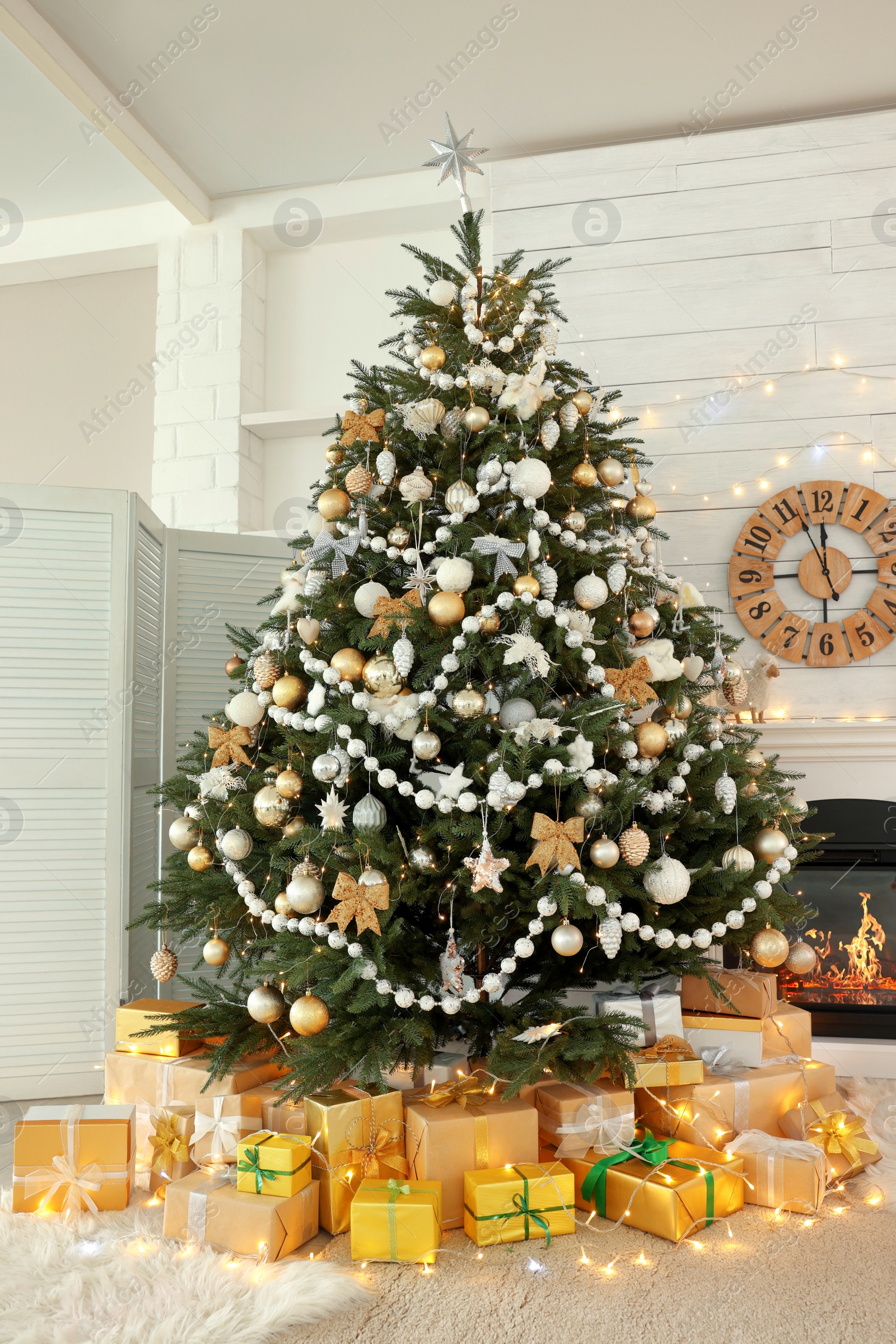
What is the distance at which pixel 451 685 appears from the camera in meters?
1.60

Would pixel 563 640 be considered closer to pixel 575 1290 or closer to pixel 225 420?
pixel 575 1290

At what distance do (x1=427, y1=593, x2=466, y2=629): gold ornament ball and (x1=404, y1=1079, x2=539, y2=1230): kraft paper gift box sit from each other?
2.70 feet

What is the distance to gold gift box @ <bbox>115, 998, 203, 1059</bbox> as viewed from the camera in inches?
68.6

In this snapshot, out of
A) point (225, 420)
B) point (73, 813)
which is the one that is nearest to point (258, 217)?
point (225, 420)

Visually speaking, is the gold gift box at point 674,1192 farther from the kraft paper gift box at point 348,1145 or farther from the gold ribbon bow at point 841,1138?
the kraft paper gift box at point 348,1145

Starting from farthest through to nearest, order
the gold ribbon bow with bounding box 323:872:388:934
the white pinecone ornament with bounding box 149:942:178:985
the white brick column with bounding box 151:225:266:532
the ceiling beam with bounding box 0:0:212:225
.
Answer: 1. the white brick column with bounding box 151:225:266:532
2. the ceiling beam with bounding box 0:0:212:225
3. the white pinecone ornament with bounding box 149:942:178:985
4. the gold ribbon bow with bounding box 323:872:388:934

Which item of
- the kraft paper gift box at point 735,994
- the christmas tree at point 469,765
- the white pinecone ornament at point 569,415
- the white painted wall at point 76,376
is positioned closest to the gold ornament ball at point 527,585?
the christmas tree at point 469,765

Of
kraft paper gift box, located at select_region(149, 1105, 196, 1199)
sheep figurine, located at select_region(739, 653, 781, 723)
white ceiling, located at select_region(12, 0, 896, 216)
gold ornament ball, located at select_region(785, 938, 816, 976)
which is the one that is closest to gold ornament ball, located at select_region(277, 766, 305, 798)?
kraft paper gift box, located at select_region(149, 1105, 196, 1199)

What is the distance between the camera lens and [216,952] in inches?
65.9

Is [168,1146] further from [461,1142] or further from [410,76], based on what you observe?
[410,76]

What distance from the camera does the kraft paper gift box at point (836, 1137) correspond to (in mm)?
1627

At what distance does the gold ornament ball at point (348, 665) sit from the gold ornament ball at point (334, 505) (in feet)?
1.02

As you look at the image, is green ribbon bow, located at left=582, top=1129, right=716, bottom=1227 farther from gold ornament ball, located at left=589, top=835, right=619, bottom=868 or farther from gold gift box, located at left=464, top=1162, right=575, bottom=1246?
gold ornament ball, located at left=589, top=835, right=619, bottom=868

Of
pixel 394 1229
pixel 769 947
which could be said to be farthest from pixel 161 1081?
pixel 769 947
